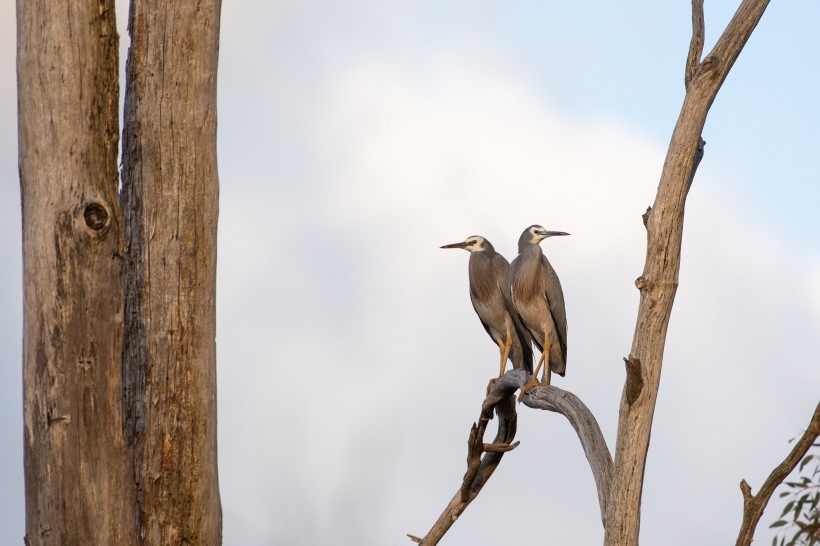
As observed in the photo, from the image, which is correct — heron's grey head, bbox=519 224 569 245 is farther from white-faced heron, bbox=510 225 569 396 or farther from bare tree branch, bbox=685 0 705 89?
bare tree branch, bbox=685 0 705 89

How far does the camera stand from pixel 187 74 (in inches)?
152

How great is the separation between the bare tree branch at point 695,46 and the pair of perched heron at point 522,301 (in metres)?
2.96

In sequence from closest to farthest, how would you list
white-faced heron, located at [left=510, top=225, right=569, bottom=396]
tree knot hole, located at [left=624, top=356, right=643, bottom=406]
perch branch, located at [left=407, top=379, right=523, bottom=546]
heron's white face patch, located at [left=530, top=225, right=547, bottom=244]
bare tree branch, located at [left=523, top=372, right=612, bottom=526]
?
tree knot hole, located at [left=624, top=356, right=643, bottom=406] < bare tree branch, located at [left=523, top=372, right=612, bottom=526] < perch branch, located at [left=407, top=379, right=523, bottom=546] < white-faced heron, located at [left=510, top=225, right=569, bottom=396] < heron's white face patch, located at [left=530, top=225, right=547, bottom=244]

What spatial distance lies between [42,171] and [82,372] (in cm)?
68

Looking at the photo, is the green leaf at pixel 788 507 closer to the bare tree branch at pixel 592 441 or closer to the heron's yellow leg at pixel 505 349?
the bare tree branch at pixel 592 441

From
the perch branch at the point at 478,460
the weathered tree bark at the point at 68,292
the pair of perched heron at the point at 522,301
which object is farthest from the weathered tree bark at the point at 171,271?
the pair of perched heron at the point at 522,301

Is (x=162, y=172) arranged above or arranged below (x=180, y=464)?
above

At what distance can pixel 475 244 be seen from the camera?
29.3ft

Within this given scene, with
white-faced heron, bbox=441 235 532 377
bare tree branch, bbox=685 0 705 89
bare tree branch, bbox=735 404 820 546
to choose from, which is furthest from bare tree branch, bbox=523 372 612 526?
white-faced heron, bbox=441 235 532 377

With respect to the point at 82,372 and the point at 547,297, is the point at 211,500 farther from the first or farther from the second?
the point at 547,297

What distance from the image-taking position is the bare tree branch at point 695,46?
5188 millimetres

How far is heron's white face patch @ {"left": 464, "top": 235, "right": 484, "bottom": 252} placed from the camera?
8.91 m

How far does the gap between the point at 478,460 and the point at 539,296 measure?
2.51m

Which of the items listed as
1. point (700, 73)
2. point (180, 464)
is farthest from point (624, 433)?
point (180, 464)
